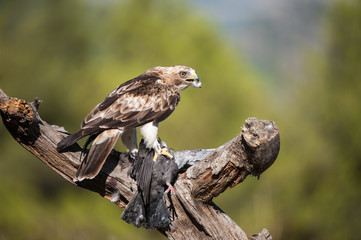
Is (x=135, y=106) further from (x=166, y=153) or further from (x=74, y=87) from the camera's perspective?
(x=74, y=87)

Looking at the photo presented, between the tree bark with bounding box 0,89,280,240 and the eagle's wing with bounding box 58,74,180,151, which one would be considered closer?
the tree bark with bounding box 0,89,280,240

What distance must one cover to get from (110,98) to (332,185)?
33.3ft

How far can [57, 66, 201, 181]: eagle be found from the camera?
3.78 meters

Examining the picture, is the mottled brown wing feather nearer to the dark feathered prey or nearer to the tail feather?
the tail feather

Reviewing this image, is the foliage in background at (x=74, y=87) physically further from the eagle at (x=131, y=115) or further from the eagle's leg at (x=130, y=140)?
the eagle at (x=131, y=115)

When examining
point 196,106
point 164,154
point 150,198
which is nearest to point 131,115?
point 164,154

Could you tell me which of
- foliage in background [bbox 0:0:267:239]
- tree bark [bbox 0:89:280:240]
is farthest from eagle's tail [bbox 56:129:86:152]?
foliage in background [bbox 0:0:267:239]

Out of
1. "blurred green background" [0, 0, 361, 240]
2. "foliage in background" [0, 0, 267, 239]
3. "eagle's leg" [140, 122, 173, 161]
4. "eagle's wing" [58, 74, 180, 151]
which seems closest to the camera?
"eagle's wing" [58, 74, 180, 151]

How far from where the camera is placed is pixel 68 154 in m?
3.91

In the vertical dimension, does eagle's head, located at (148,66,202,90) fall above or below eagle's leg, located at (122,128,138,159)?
above

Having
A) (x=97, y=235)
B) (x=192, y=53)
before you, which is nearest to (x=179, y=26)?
(x=192, y=53)

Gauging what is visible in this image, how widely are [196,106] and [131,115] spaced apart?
14849mm

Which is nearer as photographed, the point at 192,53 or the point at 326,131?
the point at 326,131

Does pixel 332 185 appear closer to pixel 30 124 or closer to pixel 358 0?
pixel 358 0
